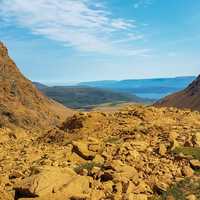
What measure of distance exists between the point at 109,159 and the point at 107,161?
386 mm

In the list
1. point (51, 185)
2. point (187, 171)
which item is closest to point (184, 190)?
point (187, 171)

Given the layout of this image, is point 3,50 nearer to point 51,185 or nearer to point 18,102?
point 18,102

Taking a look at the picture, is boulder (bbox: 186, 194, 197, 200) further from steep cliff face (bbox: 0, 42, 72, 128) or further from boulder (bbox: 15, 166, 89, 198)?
steep cliff face (bbox: 0, 42, 72, 128)

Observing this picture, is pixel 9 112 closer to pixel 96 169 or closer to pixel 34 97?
pixel 34 97

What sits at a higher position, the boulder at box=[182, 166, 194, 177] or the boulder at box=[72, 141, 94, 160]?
the boulder at box=[72, 141, 94, 160]

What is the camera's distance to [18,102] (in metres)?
62.6

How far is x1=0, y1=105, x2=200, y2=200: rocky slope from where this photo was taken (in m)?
15.5

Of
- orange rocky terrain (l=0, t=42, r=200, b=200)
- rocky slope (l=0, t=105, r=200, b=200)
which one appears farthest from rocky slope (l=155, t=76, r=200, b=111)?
rocky slope (l=0, t=105, r=200, b=200)

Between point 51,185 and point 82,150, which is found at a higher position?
point 82,150

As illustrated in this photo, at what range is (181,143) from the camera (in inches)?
798

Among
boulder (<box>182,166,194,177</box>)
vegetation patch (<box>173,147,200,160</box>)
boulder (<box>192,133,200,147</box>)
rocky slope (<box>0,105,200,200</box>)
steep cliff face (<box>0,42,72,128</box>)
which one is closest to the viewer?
rocky slope (<box>0,105,200,200</box>)

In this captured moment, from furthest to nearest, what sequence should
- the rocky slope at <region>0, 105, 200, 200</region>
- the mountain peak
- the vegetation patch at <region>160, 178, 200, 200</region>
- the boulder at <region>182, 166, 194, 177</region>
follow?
the mountain peak, the boulder at <region>182, 166, 194, 177</region>, the vegetation patch at <region>160, 178, 200, 200</region>, the rocky slope at <region>0, 105, 200, 200</region>

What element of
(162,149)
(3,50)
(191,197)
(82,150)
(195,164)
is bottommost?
(191,197)

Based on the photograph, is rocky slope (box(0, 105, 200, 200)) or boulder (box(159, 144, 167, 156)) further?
boulder (box(159, 144, 167, 156))
